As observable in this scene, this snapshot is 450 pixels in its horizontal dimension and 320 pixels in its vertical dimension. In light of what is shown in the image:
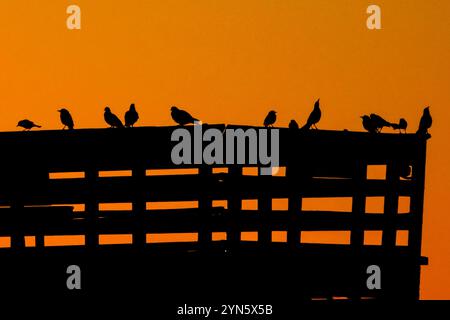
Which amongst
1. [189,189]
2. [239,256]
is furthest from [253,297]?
[189,189]

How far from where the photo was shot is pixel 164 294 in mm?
18953

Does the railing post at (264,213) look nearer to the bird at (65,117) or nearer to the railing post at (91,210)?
the railing post at (91,210)

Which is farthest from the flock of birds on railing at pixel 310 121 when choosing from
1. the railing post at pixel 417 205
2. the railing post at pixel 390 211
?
the railing post at pixel 390 211

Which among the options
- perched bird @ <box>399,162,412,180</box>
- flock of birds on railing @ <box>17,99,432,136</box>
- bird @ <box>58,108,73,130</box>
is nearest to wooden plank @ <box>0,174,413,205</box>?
flock of birds on railing @ <box>17,99,432,136</box>

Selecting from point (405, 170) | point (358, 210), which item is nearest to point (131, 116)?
point (358, 210)

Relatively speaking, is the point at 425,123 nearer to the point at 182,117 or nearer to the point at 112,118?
the point at 182,117

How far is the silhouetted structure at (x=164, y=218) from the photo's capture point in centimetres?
1903

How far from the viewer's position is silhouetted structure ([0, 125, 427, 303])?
1903cm

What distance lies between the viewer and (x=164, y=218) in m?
19.3

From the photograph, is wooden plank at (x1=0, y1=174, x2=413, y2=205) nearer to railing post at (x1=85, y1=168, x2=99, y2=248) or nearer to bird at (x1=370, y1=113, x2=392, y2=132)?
railing post at (x1=85, y1=168, x2=99, y2=248)

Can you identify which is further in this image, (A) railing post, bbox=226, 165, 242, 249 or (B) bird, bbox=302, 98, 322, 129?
(B) bird, bbox=302, 98, 322, 129

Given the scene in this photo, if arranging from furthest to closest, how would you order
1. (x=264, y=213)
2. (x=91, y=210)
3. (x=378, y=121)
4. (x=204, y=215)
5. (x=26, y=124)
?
(x=26, y=124) → (x=378, y=121) → (x=264, y=213) → (x=204, y=215) → (x=91, y=210)

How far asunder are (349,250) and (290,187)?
1.46m

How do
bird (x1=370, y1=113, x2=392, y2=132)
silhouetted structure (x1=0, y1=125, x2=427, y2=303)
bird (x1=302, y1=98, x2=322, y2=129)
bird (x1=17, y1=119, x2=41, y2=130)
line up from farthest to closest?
bird (x1=17, y1=119, x2=41, y2=130), bird (x1=302, y1=98, x2=322, y2=129), bird (x1=370, y1=113, x2=392, y2=132), silhouetted structure (x1=0, y1=125, x2=427, y2=303)
